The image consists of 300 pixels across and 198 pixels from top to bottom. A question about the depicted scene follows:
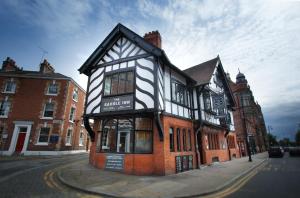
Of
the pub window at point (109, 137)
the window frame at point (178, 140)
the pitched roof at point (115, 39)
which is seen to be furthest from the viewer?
the window frame at point (178, 140)

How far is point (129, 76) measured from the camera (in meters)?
12.0

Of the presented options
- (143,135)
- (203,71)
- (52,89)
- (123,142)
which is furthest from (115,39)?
(52,89)

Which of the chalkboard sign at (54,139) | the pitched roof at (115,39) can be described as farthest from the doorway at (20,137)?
the pitched roof at (115,39)

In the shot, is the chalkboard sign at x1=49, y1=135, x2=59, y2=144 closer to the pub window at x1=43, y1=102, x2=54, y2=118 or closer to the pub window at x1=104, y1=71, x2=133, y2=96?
the pub window at x1=43, y1=102, x2=54, y2=118

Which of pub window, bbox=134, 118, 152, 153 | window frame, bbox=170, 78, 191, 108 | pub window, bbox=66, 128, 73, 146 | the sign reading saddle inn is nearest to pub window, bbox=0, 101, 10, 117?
pub window, bbox=66, 128, 73, 146

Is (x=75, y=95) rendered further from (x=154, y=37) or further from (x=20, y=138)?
(x=154, y=37)

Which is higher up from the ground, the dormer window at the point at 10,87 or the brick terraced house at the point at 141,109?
the dormer window at the point at 10,87

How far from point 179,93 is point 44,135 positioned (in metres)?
18.0

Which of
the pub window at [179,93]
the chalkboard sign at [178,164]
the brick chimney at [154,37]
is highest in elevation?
the brick chimney at [154,37]

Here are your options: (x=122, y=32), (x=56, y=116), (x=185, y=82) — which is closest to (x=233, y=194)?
(x=185, y=82)

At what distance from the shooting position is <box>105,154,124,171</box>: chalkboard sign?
35.0 feet

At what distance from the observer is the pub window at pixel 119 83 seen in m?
11.7

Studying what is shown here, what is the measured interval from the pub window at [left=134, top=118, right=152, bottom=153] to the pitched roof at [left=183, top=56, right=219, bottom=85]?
706 cm

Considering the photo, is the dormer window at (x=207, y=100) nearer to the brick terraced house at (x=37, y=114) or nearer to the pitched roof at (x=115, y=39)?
the pitched roof at (x=115, y=39)
